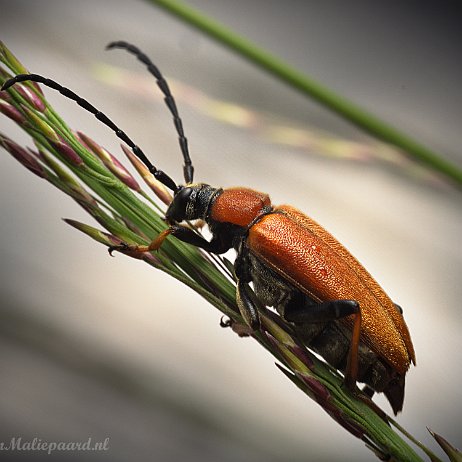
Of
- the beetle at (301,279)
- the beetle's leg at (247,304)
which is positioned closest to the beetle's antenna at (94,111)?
the beetle at (301,279)

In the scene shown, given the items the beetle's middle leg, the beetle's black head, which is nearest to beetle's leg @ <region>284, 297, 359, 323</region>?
the beetle's middle leg

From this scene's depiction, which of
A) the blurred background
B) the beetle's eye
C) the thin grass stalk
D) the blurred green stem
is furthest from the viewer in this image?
the blurred background

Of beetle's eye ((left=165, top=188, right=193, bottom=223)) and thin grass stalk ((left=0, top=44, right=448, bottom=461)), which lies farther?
beetle's eye ((left=165, top=188, right=193, bottom=223))

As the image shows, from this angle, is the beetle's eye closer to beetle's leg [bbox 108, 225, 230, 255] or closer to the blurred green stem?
beetle's leg [bbox 108, 225, 230, 255]

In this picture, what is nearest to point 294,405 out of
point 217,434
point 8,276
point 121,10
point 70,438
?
point 217,434

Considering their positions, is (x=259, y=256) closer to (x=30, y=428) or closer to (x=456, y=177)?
(x=456, y=177)

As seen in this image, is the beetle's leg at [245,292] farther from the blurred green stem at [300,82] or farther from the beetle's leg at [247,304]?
the blurred green stem at [300,82]

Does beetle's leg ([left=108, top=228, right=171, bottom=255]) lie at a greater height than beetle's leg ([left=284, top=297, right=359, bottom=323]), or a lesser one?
lesser
